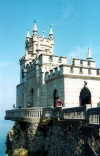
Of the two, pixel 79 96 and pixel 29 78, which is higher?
Result: pixel 29 78

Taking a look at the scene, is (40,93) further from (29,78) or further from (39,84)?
(29,78)

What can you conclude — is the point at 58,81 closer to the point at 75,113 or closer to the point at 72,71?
the point at 72,71

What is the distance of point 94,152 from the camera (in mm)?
13062

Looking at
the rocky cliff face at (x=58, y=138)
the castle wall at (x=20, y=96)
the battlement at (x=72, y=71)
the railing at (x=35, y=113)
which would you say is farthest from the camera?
the castle wall at (x=20, y=96)

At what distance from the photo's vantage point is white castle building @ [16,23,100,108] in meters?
22.6

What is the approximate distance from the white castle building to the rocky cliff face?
10.4ft

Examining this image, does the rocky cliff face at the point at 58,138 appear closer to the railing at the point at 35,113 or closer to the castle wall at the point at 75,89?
the railing at the point at 35,113

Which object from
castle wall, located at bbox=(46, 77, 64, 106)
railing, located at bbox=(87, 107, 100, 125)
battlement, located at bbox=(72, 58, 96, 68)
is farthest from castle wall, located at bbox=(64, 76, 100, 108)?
railing, located at bbox=(87, 107, 100, 125)

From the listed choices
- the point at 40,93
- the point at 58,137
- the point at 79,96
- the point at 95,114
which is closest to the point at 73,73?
the point at 79,96

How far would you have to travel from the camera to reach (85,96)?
23859 mm

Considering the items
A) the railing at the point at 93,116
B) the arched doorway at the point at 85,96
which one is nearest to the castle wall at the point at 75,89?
the arched doorway at the point at 85,96

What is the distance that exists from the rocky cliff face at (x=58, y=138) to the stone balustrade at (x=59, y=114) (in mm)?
373

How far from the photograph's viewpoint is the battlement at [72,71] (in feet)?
73.9

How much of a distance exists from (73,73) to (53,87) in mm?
2350
